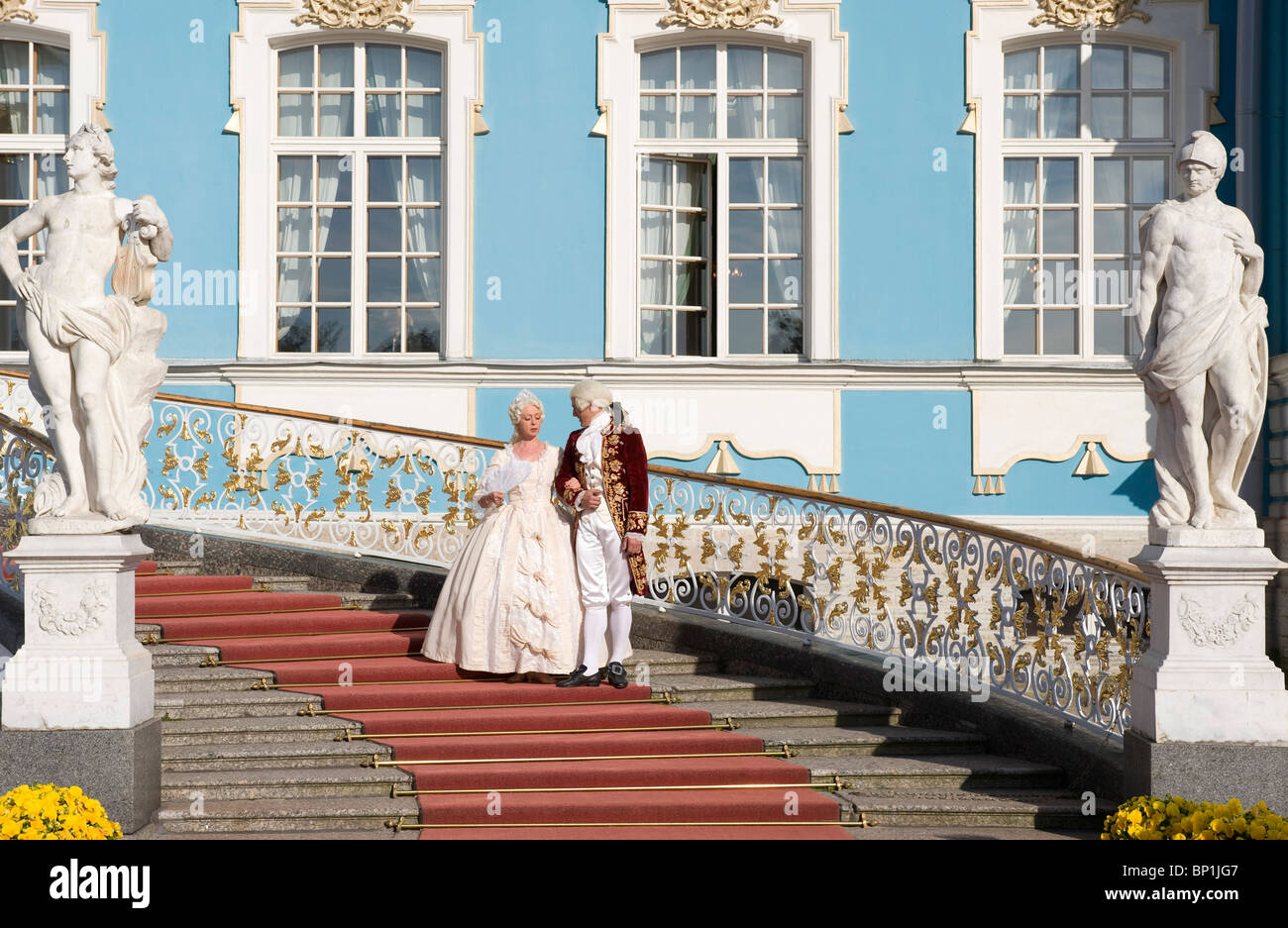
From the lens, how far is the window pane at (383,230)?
12578mm

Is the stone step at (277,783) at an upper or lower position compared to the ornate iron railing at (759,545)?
lower

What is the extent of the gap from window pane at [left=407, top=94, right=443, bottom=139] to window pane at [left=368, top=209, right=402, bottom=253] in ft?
2.35

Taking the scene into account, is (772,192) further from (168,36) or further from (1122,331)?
(168,36)

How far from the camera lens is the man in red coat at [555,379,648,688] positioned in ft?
25.8

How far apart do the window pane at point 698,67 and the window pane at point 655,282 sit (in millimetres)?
1554

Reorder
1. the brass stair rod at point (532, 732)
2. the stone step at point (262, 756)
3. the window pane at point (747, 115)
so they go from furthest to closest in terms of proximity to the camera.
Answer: the window pane at point (747, 115) < the brass stair rod at point (532, 732) < the stone step at point (262, 756)

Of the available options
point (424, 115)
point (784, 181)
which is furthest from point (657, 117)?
point (424, 115)

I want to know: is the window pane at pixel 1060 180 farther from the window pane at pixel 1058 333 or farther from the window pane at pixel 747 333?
the window pane at pixel 747 333

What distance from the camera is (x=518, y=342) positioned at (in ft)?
40.3

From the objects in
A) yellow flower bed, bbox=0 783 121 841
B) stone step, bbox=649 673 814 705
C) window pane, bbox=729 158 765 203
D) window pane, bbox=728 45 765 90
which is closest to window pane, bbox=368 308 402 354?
window pane, bbox=729 158 765 203

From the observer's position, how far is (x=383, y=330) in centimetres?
1255

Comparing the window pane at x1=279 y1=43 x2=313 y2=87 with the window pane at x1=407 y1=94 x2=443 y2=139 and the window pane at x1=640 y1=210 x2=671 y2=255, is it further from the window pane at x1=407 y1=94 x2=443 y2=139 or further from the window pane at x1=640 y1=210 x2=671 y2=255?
the window pane at x1=640 y1=210 x2=671 y2=255

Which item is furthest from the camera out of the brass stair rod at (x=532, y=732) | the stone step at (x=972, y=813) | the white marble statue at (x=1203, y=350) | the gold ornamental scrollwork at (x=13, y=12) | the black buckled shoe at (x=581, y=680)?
the gold ornamental scrollwork at (x=13, y=12)

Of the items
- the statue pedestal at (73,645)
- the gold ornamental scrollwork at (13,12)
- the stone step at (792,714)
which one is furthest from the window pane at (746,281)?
the statue pedestal at (73,645)
